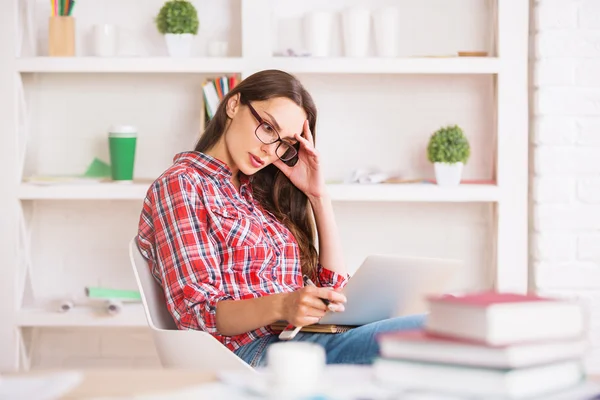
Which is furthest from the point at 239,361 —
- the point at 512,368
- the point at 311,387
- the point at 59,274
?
the point at 59,274

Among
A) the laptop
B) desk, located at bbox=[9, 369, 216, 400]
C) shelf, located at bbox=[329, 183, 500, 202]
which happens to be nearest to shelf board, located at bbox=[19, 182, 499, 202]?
shelf, located at bbox=[329, 183, 500, 202]

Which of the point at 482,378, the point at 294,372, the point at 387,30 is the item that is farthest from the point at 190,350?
the point at 387,30

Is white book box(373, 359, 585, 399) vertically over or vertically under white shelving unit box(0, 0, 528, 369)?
under

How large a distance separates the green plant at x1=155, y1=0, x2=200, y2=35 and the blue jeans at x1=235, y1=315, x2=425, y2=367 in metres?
1.46

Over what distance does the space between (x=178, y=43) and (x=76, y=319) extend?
1053 mm

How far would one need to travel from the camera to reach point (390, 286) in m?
1.69

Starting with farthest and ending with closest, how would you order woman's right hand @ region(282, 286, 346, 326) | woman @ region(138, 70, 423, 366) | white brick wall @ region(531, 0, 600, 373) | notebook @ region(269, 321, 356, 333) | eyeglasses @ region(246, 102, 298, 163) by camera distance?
white brick wall @ region(531, 0, 600, 373) → eyeglasses @ region(246, 102, 298, 163) → notebook @ region(269, 321, 356, 333) → woman @ region(138, 70, 423, 366) → woman's right hand @ region(282, 286, 346, 326)

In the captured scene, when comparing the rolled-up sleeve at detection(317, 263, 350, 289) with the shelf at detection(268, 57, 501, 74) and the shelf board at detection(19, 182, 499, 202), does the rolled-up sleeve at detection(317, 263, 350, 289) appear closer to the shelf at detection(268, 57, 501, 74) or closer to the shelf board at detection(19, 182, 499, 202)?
the shelf board at detection(19, 182, 499, 202)

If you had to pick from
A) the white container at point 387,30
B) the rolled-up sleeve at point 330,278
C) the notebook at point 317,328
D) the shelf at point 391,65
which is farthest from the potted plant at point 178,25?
the notebook at point 317,328

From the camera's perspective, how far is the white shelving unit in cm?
285

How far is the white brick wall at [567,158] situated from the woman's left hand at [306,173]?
3.24 ft

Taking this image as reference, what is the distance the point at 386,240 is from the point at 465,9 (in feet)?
3.07

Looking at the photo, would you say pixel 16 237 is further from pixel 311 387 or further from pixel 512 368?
pixel 512 368

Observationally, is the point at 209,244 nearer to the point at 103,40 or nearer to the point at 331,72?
the point at 331,72
